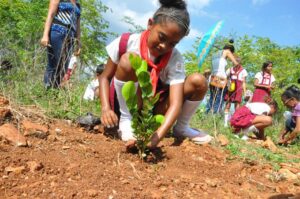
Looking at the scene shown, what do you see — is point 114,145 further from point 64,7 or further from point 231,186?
point 64,7

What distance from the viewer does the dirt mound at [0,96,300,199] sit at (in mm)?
1473

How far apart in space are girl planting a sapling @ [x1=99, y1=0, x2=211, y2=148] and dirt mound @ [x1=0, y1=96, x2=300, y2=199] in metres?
0.16

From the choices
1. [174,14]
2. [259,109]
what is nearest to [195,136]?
[174,14]

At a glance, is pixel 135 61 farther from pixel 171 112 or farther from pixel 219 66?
A: pixel 219 66

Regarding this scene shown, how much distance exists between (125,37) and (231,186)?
1.14 m

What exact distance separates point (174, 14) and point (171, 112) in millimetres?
580

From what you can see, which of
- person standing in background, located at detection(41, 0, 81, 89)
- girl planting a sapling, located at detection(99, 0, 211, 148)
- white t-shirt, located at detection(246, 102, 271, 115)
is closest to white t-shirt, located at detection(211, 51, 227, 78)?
white t-shirt, located at detection(246, 102, 271, 115)

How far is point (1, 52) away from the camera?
3398 millimetres

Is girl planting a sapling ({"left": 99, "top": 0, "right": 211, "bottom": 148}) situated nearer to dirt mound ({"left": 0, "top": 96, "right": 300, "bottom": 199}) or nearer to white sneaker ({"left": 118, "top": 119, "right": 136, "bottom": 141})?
white sneaker ({"left": 118, "top": 119, "right": 136, "bottom": 141})

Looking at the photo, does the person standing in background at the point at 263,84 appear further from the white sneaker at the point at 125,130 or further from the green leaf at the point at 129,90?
the green leaf at the point at 129,90

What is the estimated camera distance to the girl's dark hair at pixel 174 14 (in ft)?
6.63

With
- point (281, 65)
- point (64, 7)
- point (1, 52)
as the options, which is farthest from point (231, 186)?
point (281, 65)

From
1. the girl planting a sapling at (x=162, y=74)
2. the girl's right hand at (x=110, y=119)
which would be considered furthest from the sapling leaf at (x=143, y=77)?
the girl's right hand at (x=110, y=119)

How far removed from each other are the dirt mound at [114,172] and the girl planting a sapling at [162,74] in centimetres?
16
